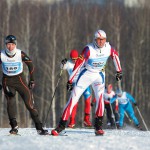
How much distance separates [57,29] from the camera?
38.2 m

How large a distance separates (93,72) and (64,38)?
27805 mm

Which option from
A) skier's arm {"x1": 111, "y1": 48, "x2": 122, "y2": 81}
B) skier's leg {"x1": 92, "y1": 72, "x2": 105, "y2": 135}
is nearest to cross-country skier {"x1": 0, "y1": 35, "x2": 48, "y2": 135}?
skier's leg {"x1": 92, "y1": 72, "x2": 105, "y2": 135}

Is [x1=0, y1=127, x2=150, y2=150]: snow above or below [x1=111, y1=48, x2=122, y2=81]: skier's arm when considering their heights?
below

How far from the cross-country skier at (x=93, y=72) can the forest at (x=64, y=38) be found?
25.1m

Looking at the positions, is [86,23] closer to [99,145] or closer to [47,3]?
[47,3]

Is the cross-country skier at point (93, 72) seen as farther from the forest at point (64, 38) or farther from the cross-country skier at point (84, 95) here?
the forest at point (64, 38)

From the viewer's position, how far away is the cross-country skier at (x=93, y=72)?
378 inches

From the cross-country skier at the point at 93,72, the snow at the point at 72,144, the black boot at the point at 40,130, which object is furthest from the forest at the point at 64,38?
the snow at the point at 72,144

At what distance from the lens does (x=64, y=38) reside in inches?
1474

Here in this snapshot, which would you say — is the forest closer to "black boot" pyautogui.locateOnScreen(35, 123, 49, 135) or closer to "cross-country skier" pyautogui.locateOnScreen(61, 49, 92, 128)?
"cross-country skier" pyautogui.locateOnScreen(61, 49, 92, 128)

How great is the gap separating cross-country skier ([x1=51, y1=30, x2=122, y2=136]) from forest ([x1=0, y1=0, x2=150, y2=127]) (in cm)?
2506

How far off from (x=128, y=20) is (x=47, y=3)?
7575 mm

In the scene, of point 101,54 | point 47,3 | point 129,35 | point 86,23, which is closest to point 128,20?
point 129,35

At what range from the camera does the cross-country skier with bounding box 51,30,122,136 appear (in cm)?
960
